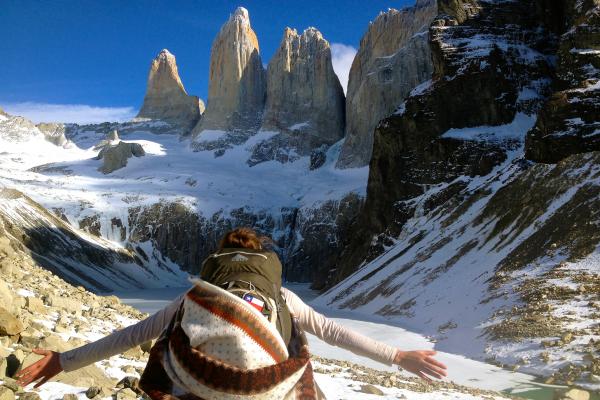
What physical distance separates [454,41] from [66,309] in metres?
72.2

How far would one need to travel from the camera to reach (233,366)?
12.5 ft

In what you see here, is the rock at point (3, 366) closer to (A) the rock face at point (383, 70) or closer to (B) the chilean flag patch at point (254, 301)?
(B) the chilean flag patch at point (254, 301)

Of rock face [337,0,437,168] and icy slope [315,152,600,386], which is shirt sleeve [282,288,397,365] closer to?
icy slope [315,152,600,386]

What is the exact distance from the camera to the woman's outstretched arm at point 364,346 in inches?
187

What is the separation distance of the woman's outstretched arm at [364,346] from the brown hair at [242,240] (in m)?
0.57

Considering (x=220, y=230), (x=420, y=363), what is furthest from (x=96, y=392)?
(x=220, y=230)

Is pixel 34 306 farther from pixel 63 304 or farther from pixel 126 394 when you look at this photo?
pixel 126 394

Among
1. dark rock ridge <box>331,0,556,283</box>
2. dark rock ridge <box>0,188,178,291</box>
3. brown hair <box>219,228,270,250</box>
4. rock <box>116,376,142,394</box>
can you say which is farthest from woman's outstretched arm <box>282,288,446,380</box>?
dark rock ridge <box>0,188,178,291</box>

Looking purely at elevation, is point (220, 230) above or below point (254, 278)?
below

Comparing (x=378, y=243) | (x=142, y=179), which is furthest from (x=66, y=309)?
(x=142, y=179)

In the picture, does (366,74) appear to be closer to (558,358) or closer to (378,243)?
(378,243)

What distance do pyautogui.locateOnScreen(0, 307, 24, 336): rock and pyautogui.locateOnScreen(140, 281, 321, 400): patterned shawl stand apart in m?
4.39

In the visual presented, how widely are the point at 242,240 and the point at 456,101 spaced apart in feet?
239

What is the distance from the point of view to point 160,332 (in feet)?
15.3
